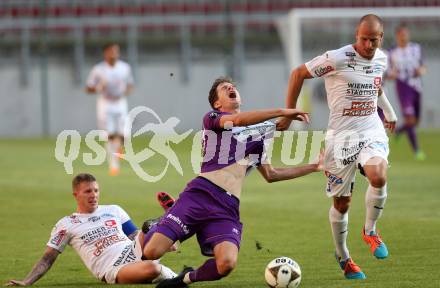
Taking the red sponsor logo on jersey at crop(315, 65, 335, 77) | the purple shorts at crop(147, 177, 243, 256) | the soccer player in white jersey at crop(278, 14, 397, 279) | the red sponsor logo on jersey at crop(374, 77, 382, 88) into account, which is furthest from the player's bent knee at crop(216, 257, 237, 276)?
the red sponsor logo on jersey at crop(374, 77, 382, 88)

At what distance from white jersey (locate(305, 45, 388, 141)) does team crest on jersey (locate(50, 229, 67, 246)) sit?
2.36 metres

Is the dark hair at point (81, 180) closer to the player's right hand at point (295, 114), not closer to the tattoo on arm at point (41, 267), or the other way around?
the tattoo on arm at point (41, 267)

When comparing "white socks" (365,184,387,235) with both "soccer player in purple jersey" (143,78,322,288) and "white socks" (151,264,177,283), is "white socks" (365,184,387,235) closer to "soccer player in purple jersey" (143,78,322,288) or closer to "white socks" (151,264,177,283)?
"soccer player in purple jersey" (143,78,322,288)

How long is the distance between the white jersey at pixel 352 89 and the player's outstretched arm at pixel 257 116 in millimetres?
1434

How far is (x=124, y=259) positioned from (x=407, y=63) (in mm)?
15001

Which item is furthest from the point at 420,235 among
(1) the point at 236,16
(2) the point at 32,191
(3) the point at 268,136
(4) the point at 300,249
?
(1) the point at 236,16

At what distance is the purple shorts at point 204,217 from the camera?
8.08 meters

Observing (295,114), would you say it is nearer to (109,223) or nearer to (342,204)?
(342,204)

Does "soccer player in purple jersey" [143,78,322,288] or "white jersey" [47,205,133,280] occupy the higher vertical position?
"soccer player in purple jersey" [143,78,322,288]

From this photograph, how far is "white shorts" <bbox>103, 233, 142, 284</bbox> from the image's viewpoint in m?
8.55

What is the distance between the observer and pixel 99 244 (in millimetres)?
8758

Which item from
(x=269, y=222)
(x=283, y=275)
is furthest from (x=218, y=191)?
(x=269, y=222)

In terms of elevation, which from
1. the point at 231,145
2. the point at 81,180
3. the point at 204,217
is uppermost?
the point at 231,145

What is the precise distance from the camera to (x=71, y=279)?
899 centimetres
